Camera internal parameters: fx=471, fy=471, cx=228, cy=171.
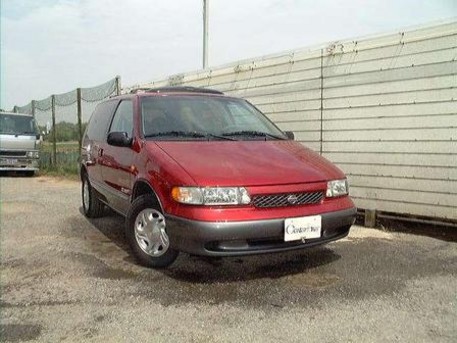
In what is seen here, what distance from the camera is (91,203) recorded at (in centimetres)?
645

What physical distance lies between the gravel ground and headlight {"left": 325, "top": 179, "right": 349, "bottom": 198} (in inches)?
26.7

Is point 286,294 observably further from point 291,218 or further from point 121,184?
point 121,184

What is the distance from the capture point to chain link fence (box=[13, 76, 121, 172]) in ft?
39.8

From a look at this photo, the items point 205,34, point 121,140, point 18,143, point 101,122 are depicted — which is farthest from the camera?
point 18,143

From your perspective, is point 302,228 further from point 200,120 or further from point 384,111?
point 384,111

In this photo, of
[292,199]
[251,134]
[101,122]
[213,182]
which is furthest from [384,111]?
[101,122]

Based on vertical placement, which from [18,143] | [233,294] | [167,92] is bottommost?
[233,294]

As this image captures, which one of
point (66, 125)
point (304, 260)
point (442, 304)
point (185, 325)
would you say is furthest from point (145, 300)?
point (66, 125)

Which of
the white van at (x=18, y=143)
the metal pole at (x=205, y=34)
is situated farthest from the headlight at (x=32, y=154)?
the metal pole at (x=205, y=34)

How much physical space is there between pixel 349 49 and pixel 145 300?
4.21m

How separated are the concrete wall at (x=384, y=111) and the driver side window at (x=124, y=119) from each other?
2610 mm

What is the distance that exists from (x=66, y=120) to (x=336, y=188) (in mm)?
11684

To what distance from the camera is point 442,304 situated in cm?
334

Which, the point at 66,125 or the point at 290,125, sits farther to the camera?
the point at 66,125
